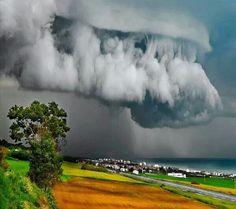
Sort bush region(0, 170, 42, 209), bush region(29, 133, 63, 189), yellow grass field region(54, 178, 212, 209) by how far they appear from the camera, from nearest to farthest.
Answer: bush region(0, 170, 42, 209) < bush region(29, 133, 63, 189) < yellow grass field region(54, 178, 212, 209)

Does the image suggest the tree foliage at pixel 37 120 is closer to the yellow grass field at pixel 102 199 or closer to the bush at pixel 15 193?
the yellow grass field at pixel 102 199

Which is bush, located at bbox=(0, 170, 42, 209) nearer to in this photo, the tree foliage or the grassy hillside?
the grassy hillside

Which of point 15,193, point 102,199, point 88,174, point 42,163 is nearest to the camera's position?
point 15,193

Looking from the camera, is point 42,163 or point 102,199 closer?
point 42,163

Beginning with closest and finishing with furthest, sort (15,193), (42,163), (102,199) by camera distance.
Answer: (15,193)
(42,163)
(102,199)

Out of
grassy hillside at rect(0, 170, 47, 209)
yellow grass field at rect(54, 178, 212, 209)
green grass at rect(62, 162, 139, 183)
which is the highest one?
green grass at rect(62, 162, 139, 183)

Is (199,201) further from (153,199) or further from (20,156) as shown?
(20,156)

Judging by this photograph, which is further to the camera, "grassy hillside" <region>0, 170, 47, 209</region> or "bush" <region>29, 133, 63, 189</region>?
"bush" <region>29, 133, 63, 189</region>

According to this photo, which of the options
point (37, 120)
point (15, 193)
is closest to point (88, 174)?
point (37, 120)

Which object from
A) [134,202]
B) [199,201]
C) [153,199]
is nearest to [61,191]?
[134,202]

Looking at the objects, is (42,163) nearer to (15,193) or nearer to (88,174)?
(15,193)

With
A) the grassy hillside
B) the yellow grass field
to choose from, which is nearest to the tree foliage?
the yellow grass field

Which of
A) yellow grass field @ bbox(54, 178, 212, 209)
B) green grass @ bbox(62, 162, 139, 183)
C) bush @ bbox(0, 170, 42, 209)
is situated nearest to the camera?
bush @ bbox(0, 170, 42, 209)
